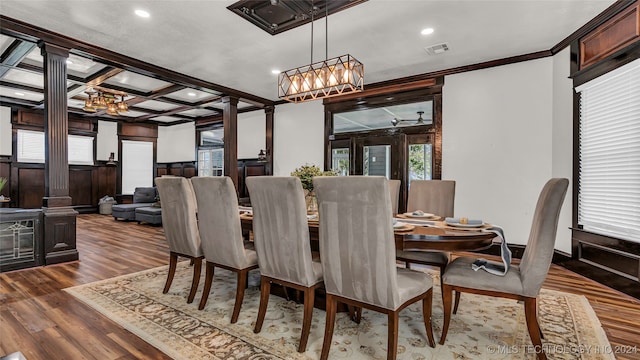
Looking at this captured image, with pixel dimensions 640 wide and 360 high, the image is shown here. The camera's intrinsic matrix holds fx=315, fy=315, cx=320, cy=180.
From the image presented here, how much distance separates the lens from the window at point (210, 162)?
8469 millimetres

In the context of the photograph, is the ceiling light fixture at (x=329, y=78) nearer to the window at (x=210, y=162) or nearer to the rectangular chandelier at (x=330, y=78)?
the rectangular chandelier at (x=330, y=78)

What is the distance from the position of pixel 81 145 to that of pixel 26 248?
6.10 m

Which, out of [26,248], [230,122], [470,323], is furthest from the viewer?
[230,122]

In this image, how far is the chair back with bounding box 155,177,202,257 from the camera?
2.56m

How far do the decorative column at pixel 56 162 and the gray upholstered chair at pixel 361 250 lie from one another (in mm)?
3687

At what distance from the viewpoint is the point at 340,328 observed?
2.17 m

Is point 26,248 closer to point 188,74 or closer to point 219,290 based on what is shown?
point 219,290

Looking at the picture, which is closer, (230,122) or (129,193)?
(230,122)

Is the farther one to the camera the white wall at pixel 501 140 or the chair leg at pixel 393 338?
the white wall at pixel 501 140

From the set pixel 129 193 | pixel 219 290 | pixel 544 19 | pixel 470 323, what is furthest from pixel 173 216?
pixel 129 193

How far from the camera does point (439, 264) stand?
8.16ft

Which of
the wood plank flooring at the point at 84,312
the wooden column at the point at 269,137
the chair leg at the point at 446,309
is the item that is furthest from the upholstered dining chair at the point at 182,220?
the wooden column at the point at 269,137

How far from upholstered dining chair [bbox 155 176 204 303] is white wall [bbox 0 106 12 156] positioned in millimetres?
7395

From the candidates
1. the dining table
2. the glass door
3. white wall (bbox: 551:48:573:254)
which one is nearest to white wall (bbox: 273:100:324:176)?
the glass door
